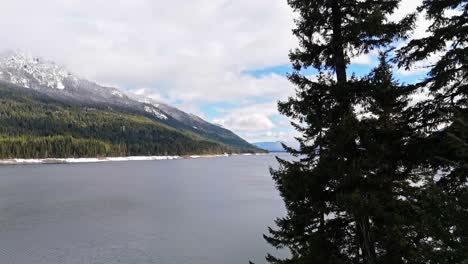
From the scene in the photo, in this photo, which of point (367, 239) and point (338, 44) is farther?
point (338, 44)

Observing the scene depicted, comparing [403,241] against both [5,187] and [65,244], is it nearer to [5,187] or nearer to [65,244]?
[65,244]

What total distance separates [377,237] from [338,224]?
1.63 metres

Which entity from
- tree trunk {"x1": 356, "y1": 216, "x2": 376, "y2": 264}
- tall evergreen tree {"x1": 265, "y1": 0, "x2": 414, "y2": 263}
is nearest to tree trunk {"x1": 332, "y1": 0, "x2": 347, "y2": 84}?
tall evergreen tree {"x1": 265, "y1": 0, "x2": 414, "y2": 263}

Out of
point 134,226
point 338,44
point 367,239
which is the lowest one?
point 134,226

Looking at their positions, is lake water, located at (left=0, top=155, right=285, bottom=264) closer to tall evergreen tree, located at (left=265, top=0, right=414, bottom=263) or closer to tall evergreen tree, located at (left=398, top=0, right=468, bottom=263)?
tall evergreen tree, located at (left=265, top=0, right=414, bottom=263)

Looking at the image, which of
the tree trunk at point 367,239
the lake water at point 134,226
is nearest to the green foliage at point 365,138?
the tree trunk at point 367,239

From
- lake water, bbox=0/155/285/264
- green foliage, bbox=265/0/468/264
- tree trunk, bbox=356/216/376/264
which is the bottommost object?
lake water, bbox=0/155/285/264

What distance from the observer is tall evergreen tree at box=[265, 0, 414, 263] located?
13.1 meters

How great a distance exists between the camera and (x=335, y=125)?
540 inches

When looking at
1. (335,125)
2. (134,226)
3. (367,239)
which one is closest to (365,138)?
(335,125)

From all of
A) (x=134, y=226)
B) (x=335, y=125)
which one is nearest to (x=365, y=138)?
(x=335, y=125)

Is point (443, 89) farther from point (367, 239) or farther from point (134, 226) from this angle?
point (134, 226)

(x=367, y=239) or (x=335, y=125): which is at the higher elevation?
(x=335, y=125)

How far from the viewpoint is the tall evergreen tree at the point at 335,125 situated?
13.1m
